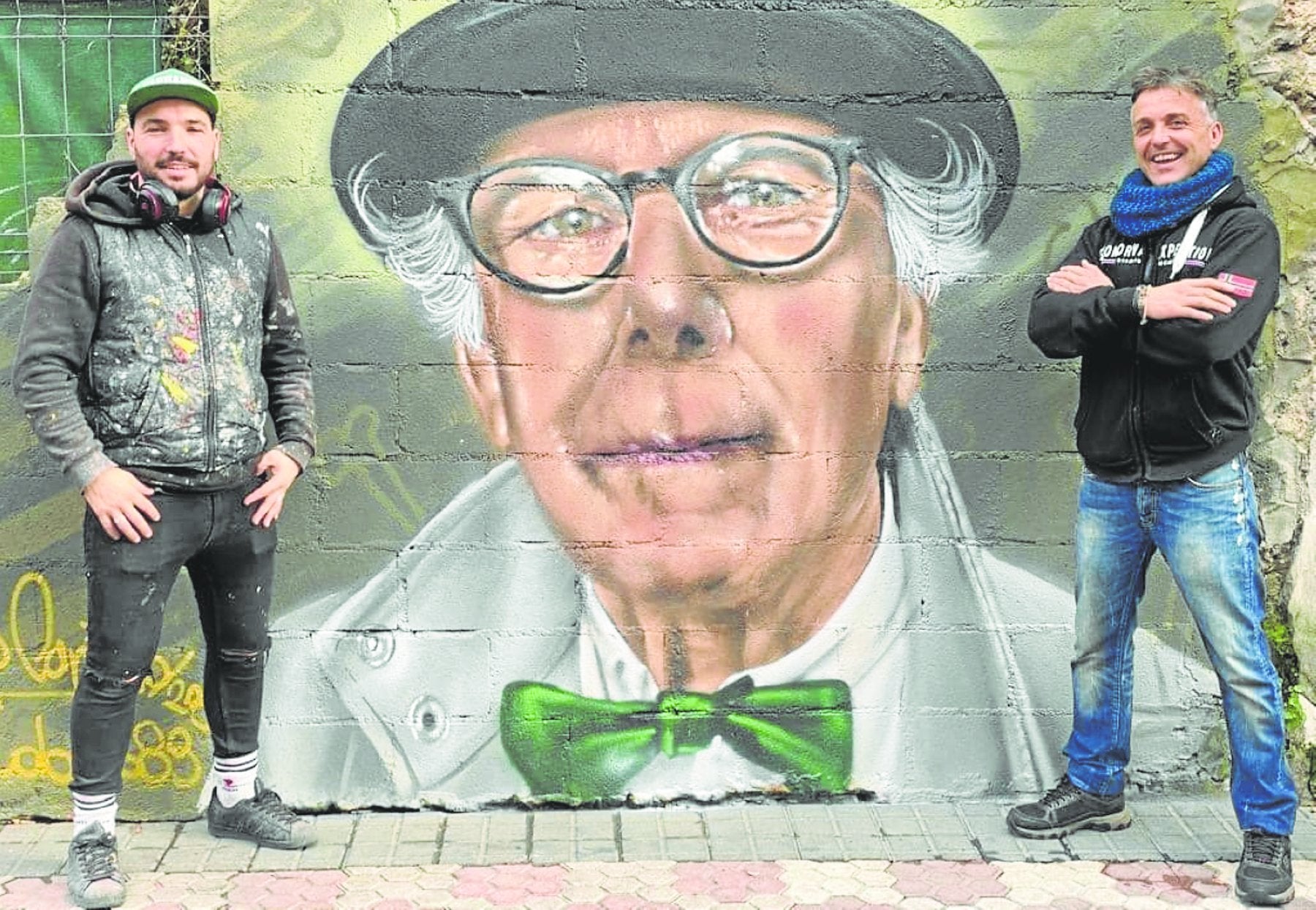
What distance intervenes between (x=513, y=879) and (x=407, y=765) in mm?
623

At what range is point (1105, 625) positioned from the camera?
410cm

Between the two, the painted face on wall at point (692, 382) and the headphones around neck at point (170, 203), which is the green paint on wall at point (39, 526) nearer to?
the headphones around neck at point (170, 203)

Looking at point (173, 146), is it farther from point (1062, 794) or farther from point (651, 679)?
point (1062, 794)

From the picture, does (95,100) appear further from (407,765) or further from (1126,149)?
(1126,149)

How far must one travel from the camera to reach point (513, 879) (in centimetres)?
388

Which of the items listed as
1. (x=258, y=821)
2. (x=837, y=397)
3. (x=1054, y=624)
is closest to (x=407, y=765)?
(x=258, y=821)

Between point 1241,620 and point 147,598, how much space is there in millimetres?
2866

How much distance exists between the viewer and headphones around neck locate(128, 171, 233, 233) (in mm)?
3609

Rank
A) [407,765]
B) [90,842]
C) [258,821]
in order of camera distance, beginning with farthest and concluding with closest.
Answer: [407,765] → [258,821] → [90,842]

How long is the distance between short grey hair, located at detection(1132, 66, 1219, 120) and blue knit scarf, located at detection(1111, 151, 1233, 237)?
14 centimetres

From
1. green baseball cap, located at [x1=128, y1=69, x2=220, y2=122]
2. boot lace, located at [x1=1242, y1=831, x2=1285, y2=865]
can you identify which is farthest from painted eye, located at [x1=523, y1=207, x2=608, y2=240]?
boot lace, located at [x1=1242, y1=831, x2=1285, y2=865]

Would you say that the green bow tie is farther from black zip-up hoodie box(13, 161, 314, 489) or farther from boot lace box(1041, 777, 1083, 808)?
black zip-up hoodie box(13, 161, 314, 489)

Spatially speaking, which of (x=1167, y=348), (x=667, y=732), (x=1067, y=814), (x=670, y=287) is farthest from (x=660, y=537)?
(x=1167, y=348)

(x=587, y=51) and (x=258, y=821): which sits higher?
(x=587, y=51)
